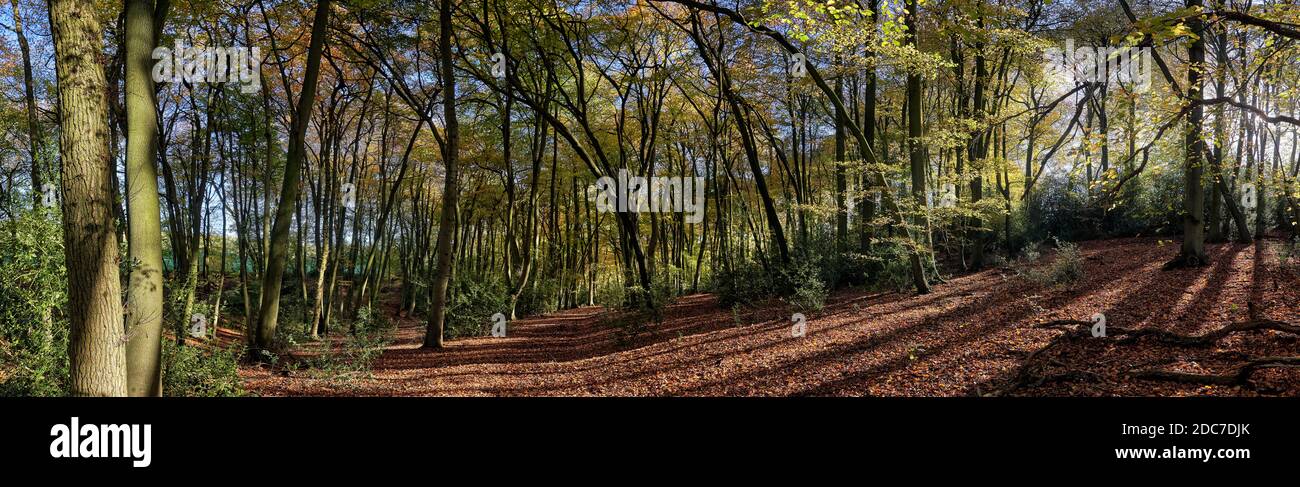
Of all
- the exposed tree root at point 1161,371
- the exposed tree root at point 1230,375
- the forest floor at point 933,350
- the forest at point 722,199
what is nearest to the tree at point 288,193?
the forest at point 722,199

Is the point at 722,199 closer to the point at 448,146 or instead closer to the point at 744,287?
the point at 744,287

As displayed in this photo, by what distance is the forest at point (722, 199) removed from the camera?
4043 mm

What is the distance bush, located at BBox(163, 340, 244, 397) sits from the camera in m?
4.94

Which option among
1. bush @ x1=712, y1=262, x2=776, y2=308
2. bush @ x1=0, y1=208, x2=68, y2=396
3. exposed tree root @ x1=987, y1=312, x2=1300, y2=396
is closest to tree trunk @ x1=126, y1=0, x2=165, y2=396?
bush @ x1=0, y1=208, x2=68, y2=396

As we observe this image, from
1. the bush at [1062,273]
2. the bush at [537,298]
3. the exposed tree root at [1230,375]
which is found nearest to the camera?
the exposed tree root at [1230,375]

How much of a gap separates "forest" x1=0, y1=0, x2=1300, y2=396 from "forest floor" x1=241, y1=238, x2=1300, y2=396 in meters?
0.06

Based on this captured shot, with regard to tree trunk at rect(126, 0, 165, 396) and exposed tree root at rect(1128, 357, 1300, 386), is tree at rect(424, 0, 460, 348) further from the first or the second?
exposed tree root at rect(1128, 357, 1300, 386)

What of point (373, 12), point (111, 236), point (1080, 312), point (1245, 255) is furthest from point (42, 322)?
point (1245, 255)

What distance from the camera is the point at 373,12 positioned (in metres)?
11.0

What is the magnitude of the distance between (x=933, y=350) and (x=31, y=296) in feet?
24.7

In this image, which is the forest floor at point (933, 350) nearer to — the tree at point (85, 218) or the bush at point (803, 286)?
the bush at point (803, 286)

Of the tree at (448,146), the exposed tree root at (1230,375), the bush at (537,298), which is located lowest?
the bush at (537,298)

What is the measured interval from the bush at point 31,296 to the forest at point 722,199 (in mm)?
21

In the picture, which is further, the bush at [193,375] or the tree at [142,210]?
the bush at [193,375]
